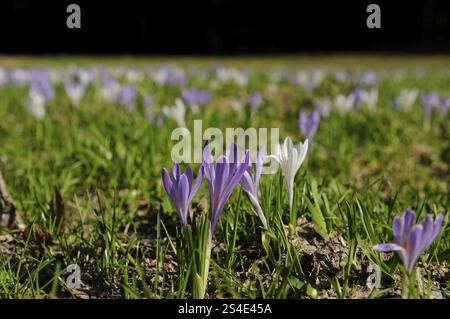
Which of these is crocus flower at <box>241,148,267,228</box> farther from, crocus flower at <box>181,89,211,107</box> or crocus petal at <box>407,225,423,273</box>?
crocus flower at <box>181,89,211,107</box>

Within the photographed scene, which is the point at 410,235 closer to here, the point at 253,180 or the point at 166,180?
the point at 253,180

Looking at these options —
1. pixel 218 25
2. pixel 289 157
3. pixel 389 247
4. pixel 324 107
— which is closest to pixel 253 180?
pixel 289 157

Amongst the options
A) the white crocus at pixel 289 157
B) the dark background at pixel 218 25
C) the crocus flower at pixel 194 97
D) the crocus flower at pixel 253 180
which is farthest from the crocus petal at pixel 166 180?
the dark background at pixel 218 25

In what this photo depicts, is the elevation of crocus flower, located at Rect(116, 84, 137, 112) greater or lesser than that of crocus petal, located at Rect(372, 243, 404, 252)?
greater

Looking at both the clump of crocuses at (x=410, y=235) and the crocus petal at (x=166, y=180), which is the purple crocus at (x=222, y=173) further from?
the clump of crocuses at (x=410, y=235)

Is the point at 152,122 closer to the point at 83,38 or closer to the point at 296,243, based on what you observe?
the point at 296,243

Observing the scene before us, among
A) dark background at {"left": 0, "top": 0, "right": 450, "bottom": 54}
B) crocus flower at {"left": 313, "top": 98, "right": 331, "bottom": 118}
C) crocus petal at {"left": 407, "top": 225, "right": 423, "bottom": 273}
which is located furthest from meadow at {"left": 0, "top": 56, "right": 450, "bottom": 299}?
dark background at {"left": 0, "top": 0, "right": 450, "bottom": 54}

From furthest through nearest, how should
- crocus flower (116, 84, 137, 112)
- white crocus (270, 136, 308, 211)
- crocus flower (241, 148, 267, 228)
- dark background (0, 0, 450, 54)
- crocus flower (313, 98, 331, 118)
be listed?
1. dark background (0, 0, 450, 54)
2. crocus flower (116, 84, 137, 112)
3. crocus flower (313, 98, 331, 118)
4. white crocus (270, 136, 308, 211)
5. crocus flower (241, 148, 267, 228)
